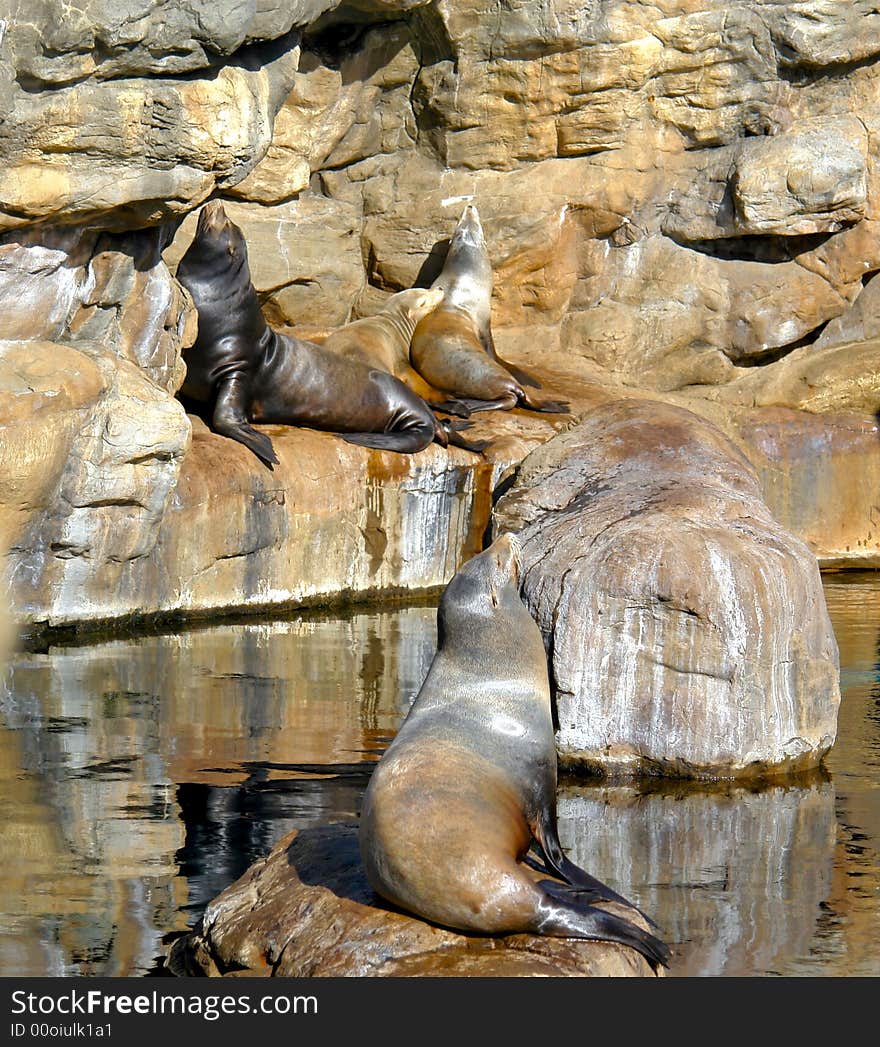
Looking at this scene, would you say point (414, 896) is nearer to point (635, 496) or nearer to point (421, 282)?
point (635, 496)

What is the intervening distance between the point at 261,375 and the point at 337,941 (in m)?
6.79

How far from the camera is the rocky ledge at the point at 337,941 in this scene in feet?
12.0

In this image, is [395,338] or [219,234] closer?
[219,234]

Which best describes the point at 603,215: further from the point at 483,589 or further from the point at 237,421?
the point at 483,589

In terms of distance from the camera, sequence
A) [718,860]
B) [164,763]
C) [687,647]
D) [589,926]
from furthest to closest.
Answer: [164,763]
[687,647]
[718,860]
[589,926]

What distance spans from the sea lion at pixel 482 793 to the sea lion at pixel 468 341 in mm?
6585

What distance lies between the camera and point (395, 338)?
1182 cm

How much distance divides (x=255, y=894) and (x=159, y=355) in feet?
19.2

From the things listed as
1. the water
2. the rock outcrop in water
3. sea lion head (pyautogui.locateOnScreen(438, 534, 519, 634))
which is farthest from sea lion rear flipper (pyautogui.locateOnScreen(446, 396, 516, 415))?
sea lion head (pyautogui.locateOnScreen(438, 534, 519, 634))

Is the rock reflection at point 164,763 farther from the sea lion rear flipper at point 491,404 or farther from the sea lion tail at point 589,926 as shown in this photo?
the sea lion rear flipper at point 491,404

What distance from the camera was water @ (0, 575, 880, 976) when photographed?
4.34 meters

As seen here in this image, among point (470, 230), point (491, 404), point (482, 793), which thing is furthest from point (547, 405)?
point (482, 793)

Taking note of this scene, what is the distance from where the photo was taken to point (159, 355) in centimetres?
958

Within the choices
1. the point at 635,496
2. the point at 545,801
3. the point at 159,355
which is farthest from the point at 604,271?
the point at 545,801
